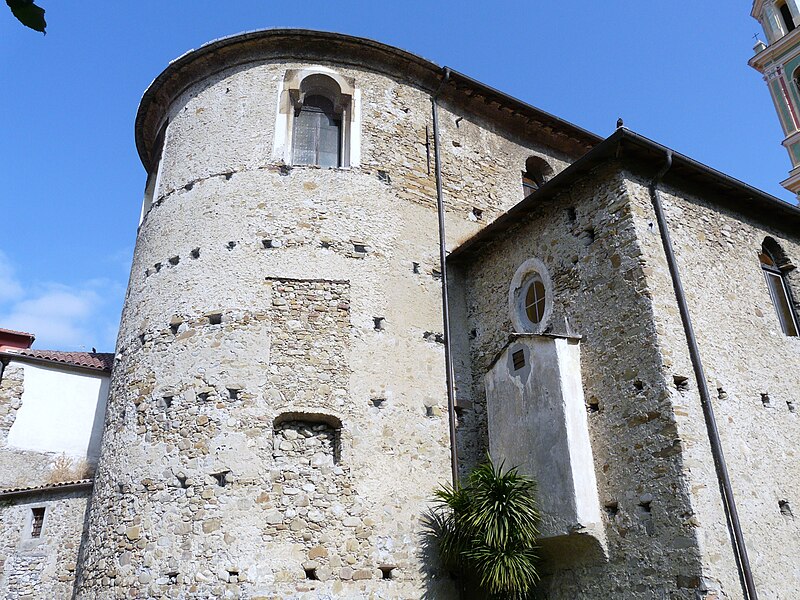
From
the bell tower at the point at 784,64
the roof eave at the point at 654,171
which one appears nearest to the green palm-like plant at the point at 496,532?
the roof eave at the point at 654,171

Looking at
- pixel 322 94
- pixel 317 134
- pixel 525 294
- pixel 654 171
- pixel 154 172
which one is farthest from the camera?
pixel 154 172

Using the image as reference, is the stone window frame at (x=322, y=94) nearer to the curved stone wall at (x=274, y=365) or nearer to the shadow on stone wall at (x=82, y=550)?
the curved stone wall at (x=274, y=365)

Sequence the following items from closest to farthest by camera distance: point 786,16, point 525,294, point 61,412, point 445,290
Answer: point 525,294 < point 445,290 < point 61,412 < point 786,16

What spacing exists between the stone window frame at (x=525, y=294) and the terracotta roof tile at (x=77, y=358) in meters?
8.27

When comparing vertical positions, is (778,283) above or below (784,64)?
below

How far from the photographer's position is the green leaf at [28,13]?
2340 millimetres

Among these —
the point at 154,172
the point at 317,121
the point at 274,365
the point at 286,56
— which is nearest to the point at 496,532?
the point at 274,365

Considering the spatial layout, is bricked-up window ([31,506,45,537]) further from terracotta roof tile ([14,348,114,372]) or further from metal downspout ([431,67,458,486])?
metal downspout ([431,67,458,486])

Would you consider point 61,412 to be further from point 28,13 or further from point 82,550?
point 28,13

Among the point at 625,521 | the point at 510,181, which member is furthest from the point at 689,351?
the point at 510,181

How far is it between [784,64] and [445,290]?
23.1m

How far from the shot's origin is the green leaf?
7.68 ft

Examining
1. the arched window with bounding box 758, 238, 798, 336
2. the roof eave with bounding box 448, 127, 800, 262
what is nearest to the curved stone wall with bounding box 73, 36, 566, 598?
the roof eave with bounding box 448, 127, 800, 262

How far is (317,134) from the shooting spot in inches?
495
